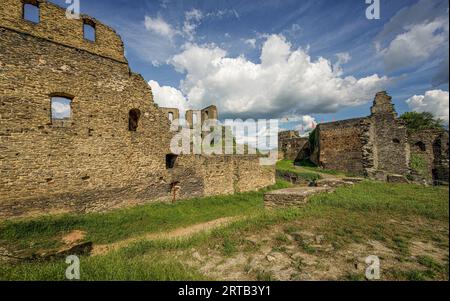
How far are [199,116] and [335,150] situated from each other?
1302 cm

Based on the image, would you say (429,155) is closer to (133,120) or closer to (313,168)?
(313,168)

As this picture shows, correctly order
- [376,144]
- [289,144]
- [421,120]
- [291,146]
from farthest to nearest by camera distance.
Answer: [421,120], [289,144], [291,146], [376,144]

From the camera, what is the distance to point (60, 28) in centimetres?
847

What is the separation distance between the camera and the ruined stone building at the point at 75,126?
24.2ft

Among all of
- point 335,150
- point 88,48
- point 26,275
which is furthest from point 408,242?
point 335,150

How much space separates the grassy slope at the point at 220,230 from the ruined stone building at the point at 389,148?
29.6ft

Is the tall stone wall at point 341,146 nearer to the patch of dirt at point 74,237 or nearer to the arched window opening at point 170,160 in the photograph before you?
the arched window opening at point 170,160

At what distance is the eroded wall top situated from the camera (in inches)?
297

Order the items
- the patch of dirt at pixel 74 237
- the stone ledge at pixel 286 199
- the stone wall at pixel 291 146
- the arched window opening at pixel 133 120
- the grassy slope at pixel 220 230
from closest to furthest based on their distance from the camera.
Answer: the grassy slope at pixel 220 230, the patch of dirt at pixel 74 237, the stone ledge at pixel 286 199, the arched window opening at pixel 133 120, the stone wall at pixel 291 146

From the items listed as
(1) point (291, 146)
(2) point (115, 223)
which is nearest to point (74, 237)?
(2) point (115, 223)

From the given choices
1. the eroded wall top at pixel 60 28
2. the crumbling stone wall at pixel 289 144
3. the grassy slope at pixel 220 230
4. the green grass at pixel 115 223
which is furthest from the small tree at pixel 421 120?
the eroded wall top at pixel 60 28

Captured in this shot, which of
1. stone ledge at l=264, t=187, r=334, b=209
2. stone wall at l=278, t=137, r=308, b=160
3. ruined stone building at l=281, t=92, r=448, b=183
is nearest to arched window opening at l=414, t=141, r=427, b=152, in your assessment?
ruined stone building at l=281, t=92, r=448, b=183

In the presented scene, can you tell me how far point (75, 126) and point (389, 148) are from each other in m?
21.3

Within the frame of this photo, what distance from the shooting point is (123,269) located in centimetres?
379
